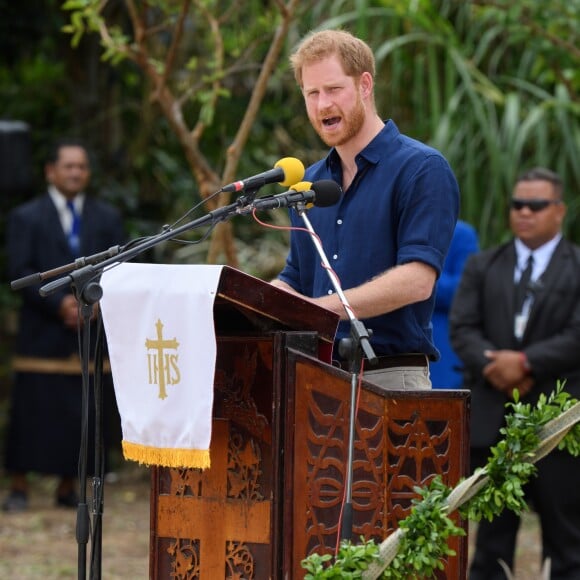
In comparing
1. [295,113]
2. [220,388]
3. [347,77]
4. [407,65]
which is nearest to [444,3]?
[407,65]

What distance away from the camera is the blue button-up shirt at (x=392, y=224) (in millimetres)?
3797

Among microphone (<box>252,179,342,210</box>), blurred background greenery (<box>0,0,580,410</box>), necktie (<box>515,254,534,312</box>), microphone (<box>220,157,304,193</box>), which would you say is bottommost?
necktie (<box>515,254,534,312</box>)

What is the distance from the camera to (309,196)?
354cm

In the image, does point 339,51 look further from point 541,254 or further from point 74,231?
point 74,231

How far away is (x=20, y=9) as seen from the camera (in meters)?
10.1

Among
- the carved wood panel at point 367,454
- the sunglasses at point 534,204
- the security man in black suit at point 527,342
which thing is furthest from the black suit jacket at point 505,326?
the carved wood panel at point 367,454

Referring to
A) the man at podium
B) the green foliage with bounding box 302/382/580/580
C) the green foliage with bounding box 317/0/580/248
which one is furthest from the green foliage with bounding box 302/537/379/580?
the green foliage with bounding box 317/0/580/248

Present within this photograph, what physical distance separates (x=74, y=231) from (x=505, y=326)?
326 centimetres

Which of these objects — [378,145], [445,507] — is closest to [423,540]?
[445,507]

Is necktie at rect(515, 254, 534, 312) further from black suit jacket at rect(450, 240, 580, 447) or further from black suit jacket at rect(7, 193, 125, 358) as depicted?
black suit jacket at rect(7, 193, 125, 358)

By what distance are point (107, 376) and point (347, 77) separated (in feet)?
16.7

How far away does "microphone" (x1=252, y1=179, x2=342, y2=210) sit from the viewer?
3.49 m

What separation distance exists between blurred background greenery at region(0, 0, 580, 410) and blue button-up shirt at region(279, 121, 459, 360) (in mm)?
1904

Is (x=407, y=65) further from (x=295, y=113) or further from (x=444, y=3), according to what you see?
(x=295, y=113)
